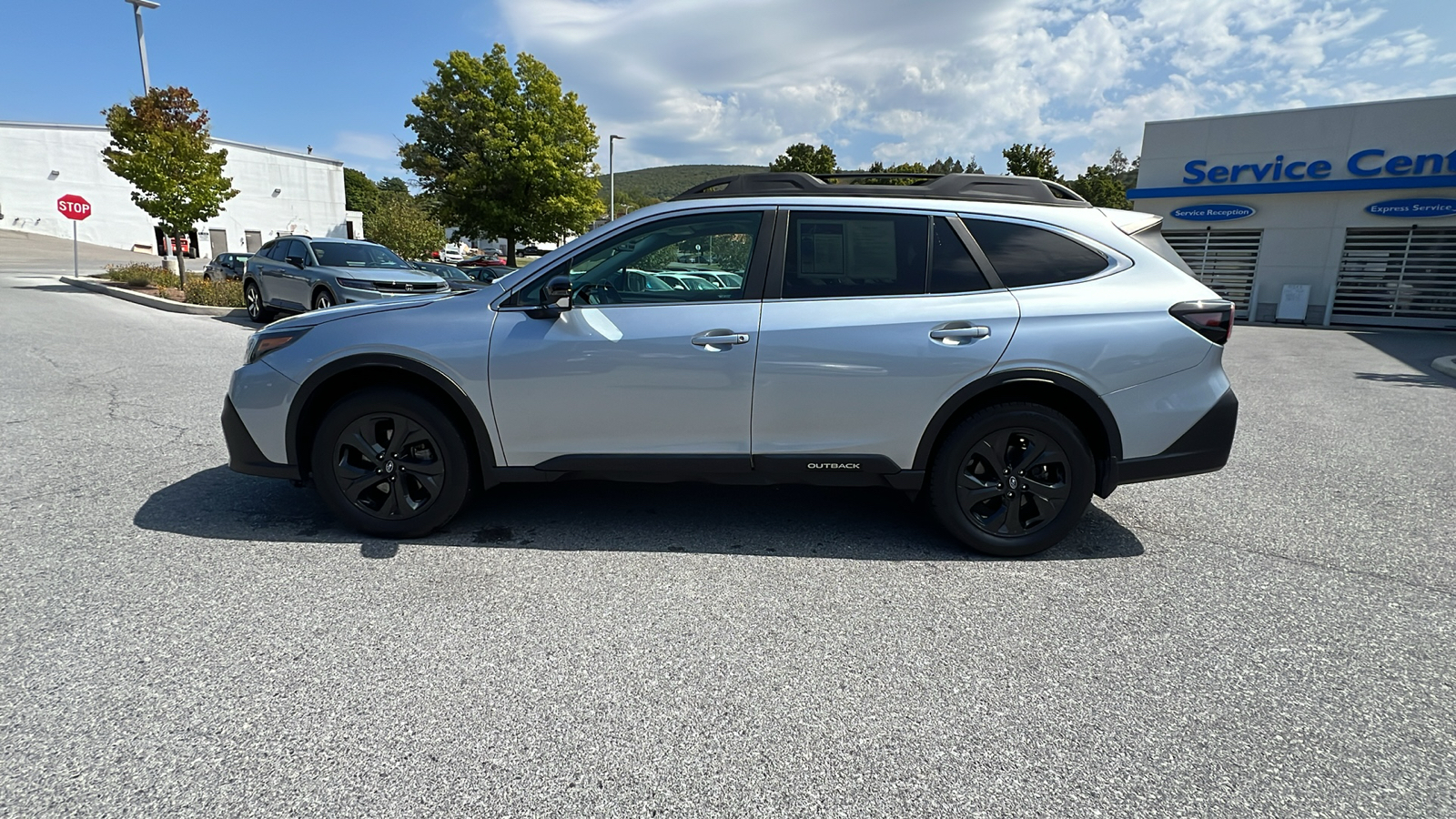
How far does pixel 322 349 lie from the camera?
12.2 ft

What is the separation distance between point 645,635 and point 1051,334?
2378 millimetres

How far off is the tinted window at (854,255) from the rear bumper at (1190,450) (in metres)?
1.40

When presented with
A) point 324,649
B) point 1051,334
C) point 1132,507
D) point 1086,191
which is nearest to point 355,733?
point 324,649

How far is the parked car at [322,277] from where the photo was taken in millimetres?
12219

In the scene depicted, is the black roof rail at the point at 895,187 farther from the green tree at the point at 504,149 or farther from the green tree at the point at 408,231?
the green tree at the point at 408,231

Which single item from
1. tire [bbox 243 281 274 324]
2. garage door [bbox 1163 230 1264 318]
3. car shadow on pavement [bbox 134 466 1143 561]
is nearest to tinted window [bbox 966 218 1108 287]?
car shadow on pavement [bbox 134 466 1143 561]

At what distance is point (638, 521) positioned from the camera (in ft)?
13.8

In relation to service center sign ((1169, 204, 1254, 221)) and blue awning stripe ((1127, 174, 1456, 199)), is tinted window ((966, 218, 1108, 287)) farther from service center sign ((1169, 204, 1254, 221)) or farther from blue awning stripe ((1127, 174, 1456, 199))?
service center sign ((1169, 204, 1254, 221))

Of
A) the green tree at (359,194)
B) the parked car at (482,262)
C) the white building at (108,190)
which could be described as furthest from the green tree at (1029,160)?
the green tree at (359,194)

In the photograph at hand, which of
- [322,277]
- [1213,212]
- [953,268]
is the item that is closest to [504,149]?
[322,277]

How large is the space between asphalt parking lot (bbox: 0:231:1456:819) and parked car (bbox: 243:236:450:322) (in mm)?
7749

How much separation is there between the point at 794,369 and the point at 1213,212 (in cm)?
2261

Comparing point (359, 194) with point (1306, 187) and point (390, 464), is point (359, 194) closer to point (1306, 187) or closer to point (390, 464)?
point (1306, 187)

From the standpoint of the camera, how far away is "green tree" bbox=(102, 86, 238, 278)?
1761 centimetres
